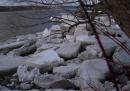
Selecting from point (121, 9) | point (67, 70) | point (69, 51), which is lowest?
point (69, 51)

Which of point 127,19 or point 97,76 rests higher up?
point 127,19

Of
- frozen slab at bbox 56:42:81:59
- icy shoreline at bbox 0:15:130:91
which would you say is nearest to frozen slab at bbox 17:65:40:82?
icy shoreline at bbox 0:15:130:91

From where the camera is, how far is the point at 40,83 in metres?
4.25

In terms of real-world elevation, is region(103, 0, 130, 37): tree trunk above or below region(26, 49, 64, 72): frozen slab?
above

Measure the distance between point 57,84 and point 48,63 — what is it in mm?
919

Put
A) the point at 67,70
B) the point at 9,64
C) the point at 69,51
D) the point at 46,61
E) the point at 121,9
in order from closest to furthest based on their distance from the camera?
the point at 121,9 < the point at 67,70 < the point at 46,61 < the point at 9,64 < the point at 69,51

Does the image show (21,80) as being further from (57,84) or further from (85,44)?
(85,44)

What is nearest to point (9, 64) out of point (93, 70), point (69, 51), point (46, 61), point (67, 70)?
point (46, 61)

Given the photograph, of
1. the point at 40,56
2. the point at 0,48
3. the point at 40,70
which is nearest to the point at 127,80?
the point at 40,70

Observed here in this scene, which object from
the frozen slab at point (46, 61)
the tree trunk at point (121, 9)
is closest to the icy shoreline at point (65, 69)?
the frozen slab at point (46, 61)

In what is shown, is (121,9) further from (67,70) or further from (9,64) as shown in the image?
(9,64)

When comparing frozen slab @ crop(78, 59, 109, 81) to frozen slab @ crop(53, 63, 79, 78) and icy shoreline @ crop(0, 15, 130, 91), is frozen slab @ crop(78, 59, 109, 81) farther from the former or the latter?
frozen slab @ crop(53, 63, 79, 78)

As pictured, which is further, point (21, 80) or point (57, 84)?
point (21, 80)

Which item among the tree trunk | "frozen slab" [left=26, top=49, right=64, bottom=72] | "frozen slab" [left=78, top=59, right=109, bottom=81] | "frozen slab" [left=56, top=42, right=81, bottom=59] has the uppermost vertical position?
the tree trunk
